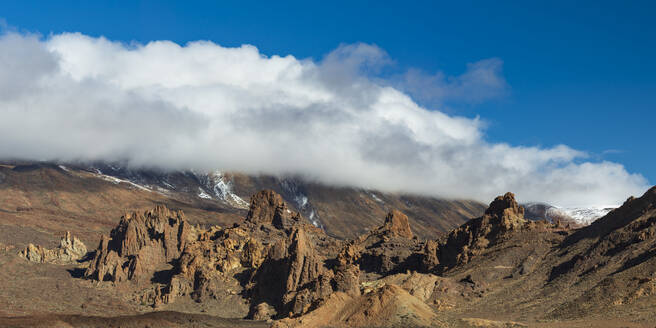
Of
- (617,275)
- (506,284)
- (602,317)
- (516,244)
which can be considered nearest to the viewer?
(602,317)

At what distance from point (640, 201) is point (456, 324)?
7615 centimetres

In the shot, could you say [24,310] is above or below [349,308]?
below

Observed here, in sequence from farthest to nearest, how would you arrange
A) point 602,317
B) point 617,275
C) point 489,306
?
point 489,306
point 617,275
point 602,317

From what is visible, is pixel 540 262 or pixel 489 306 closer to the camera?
pixel 489 306

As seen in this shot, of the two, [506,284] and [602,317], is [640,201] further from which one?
[602,317]

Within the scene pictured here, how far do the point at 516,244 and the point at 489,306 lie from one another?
37.9 m

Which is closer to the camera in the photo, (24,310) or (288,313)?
(288,313)

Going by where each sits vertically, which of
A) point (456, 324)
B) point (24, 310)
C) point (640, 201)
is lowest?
point (24, 310)

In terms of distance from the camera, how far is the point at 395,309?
456 feet

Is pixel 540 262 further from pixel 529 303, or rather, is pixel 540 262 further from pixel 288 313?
pixel 288 313

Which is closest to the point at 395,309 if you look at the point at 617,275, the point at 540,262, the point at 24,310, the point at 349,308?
the point at 349,308

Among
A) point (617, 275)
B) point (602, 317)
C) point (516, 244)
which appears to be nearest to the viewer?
A: point (602, 317)

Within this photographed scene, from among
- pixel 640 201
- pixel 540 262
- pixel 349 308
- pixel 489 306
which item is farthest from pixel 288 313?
pixel 640 201

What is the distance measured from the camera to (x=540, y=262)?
611ft
